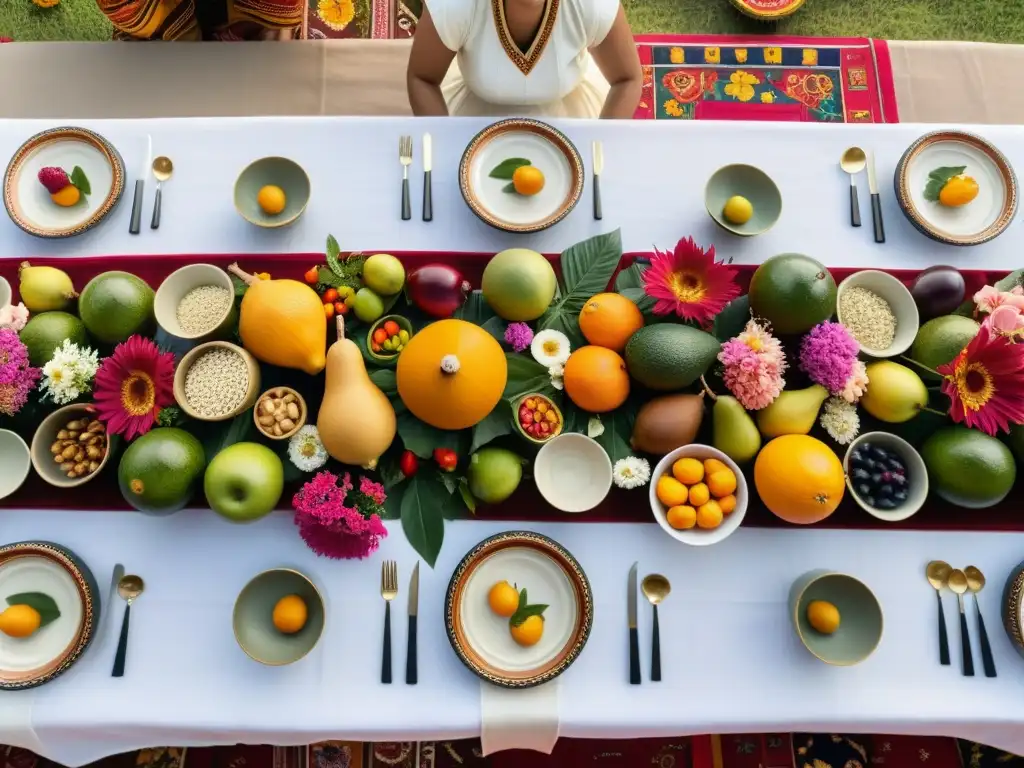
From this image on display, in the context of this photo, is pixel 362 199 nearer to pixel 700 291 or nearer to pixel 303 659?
pixel 700 291

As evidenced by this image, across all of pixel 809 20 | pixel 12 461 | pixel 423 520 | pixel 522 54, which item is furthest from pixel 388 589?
pixel 809 20

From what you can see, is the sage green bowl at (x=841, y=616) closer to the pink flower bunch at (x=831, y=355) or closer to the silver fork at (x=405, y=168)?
the pink flower bunch at (x=831, y=355)

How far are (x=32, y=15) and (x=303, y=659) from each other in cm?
220

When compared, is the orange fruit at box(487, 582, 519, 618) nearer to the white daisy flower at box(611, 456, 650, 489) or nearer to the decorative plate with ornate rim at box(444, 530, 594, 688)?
the decorative plate with ornate rim at box(444, 530, 594, 688)

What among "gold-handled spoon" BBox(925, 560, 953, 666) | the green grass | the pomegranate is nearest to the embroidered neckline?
the pomegranate

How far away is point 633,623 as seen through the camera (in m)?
0.86

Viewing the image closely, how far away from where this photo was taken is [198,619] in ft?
2.82

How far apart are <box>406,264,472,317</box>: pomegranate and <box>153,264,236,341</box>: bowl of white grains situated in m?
0.26

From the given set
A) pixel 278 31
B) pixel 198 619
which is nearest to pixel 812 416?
pixel 198 619

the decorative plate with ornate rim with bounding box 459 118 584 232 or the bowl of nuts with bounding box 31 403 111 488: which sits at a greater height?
the decorative plate with ornate rim with bounding box 459 118 584 232

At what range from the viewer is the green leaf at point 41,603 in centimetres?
83

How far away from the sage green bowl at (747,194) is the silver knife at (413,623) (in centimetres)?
72

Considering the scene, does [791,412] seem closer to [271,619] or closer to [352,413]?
[352,413]

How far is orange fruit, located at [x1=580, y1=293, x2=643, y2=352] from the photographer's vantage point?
34.0 inches
